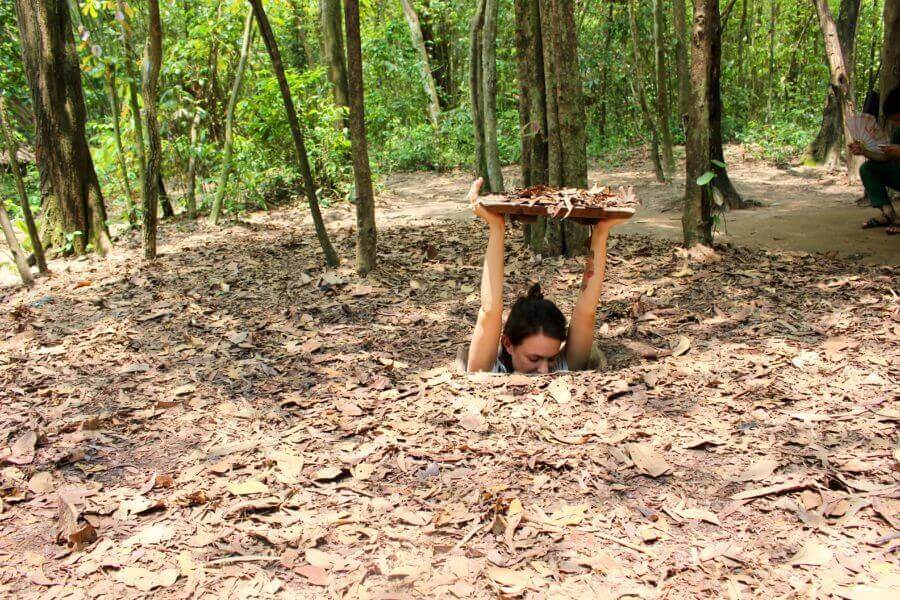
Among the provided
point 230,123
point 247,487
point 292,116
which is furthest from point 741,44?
point 247,487

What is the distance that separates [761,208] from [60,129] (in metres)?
8.34

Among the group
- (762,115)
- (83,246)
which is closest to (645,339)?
(83,246)

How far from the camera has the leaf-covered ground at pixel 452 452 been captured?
233 cm

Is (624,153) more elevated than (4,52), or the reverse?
(4,52)

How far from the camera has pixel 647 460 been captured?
2.88m

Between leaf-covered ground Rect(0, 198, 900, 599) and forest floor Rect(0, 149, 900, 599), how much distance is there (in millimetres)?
12

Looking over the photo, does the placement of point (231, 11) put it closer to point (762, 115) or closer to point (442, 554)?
point (442, 554)

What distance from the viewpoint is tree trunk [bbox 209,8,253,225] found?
29.2 feet

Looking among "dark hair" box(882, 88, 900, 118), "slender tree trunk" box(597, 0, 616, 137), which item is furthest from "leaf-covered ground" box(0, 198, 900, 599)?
"slender tree trunk" box(597, 0, 616, 137)

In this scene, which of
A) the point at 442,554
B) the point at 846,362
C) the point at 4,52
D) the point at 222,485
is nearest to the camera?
the point at 442,554

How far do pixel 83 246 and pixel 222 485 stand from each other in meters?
5.95

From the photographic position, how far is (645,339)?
4363mm

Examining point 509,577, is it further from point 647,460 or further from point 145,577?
point 145,577

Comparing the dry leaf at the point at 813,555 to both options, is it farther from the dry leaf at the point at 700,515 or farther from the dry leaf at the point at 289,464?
the dry leaf at the point at 289,464
